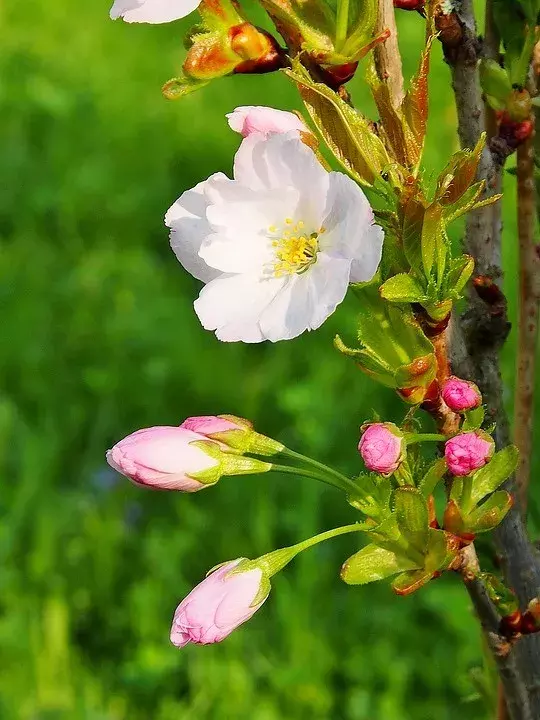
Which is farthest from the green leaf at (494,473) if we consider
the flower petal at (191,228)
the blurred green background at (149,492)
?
the blurred green background at (149,492)

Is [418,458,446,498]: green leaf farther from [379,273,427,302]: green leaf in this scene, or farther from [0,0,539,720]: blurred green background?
[0,0,539,720]: blurred green background

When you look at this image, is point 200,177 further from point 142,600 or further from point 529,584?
point 529,584

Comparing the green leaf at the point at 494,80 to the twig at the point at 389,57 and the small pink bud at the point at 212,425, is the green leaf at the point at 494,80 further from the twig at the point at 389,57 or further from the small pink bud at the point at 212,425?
the small pink bud at the point at 212,425

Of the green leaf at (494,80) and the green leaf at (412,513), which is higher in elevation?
the green leaf at (494,80)

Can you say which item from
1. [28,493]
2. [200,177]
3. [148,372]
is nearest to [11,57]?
[200,177]

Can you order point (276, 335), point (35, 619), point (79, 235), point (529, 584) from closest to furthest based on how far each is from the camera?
point (276, 335) → point (529, 584) → point (35, 619) → point (79, 235)

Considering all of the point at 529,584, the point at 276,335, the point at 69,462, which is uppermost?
the point at 276,335

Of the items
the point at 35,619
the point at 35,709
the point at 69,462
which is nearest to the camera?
the point at 35,709

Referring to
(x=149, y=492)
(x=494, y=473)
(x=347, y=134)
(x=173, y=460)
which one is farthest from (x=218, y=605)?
(x=149, y=492)
